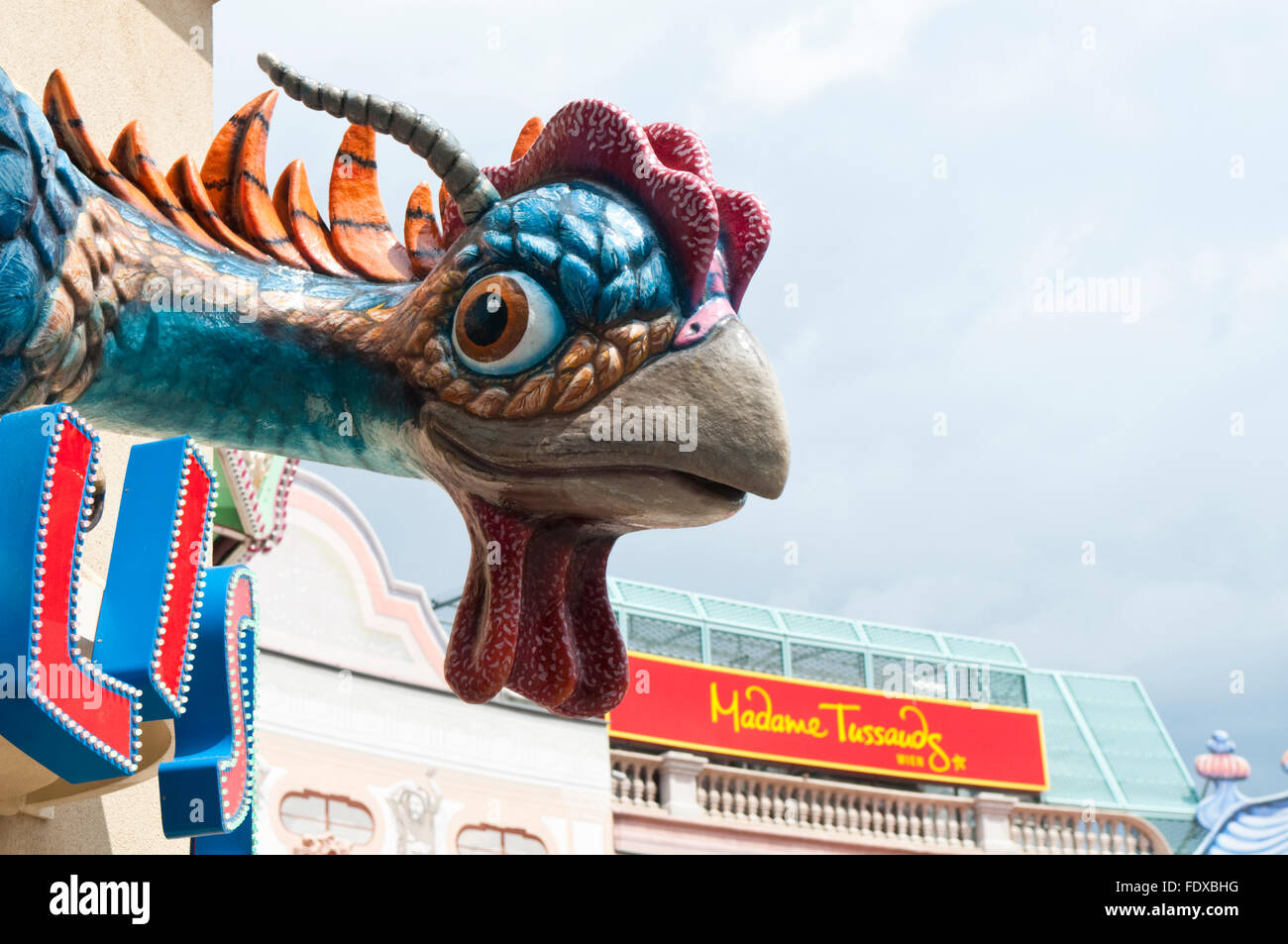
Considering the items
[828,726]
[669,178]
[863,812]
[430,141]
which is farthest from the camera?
[828,726]

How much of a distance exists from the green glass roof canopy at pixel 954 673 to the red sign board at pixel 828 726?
546 mm

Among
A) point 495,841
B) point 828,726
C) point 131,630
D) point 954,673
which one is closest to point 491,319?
point 131,630

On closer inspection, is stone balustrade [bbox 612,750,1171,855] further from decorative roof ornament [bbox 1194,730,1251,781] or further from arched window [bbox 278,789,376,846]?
arched window [bbox 278,789,376,846]

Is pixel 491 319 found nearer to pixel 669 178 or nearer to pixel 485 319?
pixel 485 319

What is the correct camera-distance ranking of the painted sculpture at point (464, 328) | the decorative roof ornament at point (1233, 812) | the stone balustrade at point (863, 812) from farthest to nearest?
the decorative roof ornament at point (1233, 812), the stone balustrade at point (863, 812), the painted sculpture at point (464, 328)

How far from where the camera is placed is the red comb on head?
2297 millimetres

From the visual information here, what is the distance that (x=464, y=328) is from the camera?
7.84 feet

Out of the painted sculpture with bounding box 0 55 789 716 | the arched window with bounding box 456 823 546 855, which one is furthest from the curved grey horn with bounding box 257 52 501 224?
the arched window with bounding box 456 823 546 855

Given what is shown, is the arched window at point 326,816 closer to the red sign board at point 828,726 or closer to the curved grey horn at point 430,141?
the red sign board at point 828,726

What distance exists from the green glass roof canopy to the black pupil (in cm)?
1121

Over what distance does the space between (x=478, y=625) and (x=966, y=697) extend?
14.3 meters

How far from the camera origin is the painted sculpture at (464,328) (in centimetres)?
228

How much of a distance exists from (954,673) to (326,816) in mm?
8915

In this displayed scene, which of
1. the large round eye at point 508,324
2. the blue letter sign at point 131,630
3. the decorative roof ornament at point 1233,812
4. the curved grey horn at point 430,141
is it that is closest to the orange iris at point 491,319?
the large round eye at point 508,324
